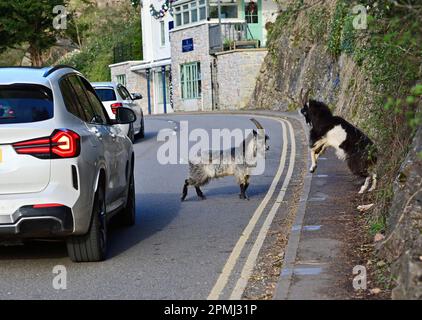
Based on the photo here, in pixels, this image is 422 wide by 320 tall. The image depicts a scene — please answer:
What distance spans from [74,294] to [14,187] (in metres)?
1.24

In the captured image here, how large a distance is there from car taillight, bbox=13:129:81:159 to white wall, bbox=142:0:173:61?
48.8 meters

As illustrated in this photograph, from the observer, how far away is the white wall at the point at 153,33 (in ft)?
186

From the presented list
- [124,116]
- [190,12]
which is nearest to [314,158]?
[124,116]

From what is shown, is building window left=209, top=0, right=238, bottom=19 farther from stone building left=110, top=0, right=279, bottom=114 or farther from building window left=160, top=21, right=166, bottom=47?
building window left=160, top=21, right=166, bottom=47

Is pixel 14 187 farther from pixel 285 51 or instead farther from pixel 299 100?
pixel 285 51

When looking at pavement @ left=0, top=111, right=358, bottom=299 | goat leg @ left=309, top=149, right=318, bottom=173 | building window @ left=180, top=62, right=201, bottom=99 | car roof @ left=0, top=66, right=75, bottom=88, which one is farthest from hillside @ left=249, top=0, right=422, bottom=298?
building window @ left=180, top=62, right=201, bottom=99

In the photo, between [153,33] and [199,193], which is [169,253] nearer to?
[199,193]

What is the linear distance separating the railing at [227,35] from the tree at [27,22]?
13.9 m

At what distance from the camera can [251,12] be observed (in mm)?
48656

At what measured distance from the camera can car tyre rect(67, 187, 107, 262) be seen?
8.27 m

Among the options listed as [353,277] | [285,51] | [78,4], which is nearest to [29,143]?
[353,277]

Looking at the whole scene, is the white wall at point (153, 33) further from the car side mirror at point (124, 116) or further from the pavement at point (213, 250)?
the car side mirror at point (124, 116)

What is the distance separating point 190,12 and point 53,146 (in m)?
44.2

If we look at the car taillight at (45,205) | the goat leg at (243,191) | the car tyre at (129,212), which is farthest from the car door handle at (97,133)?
the goat leg at (243,191)
